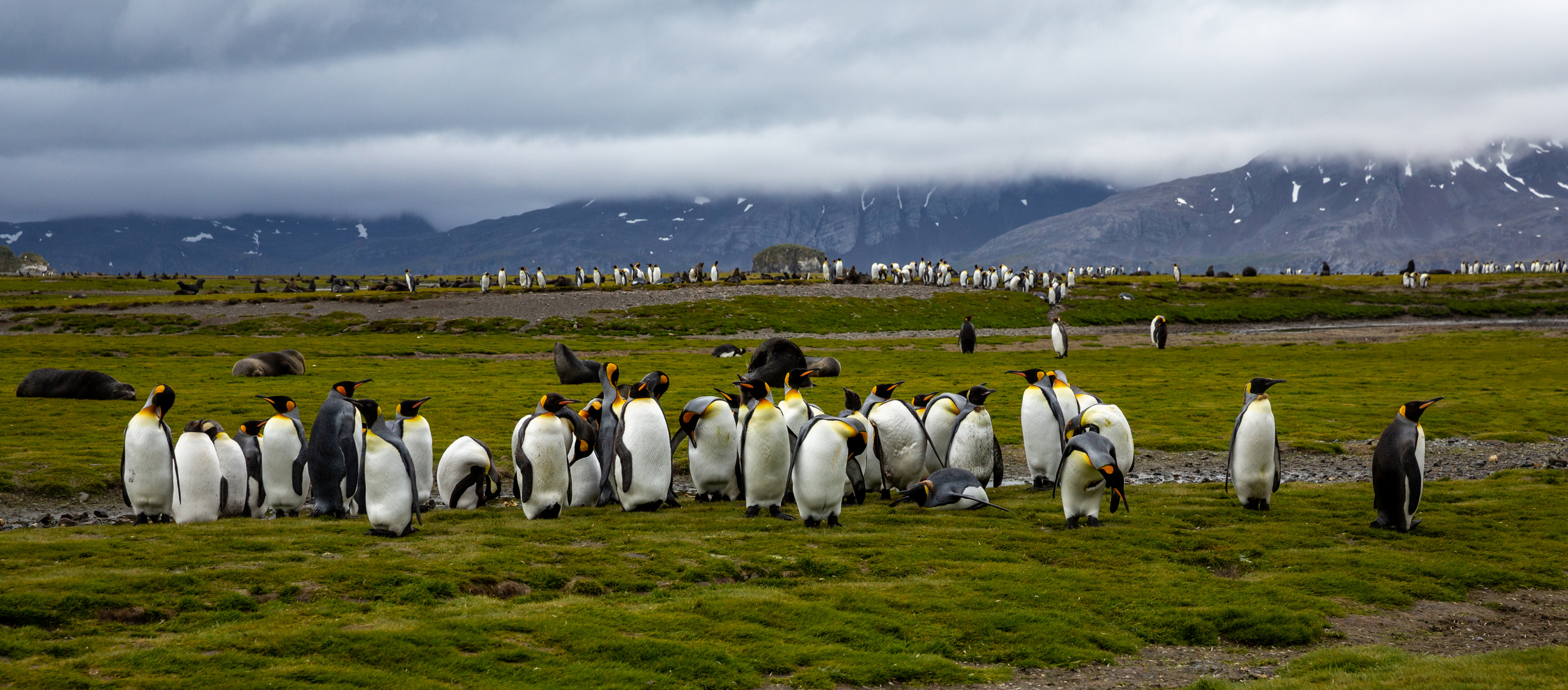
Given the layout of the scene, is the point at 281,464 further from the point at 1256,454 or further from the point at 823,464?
the point at 1256,454

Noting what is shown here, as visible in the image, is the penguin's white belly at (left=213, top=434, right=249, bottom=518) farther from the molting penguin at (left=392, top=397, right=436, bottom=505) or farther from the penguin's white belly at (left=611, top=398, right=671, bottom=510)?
the penguin's white belly at (left=611, top=398, right=671, bottom=510)

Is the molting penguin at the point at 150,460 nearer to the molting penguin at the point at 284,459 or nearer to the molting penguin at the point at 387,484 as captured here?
the molting penguin at the point at 284,459

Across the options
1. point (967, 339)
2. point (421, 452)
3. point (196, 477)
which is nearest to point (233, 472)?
point (196, 477)

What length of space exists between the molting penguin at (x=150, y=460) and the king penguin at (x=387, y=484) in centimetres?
262

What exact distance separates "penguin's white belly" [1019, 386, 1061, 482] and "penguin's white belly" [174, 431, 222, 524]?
32.3 feet

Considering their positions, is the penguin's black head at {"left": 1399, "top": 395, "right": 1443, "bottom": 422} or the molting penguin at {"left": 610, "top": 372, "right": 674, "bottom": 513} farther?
the molting penguin at {"left": 610, "top": 372, "right": 674, "bottom": 513}

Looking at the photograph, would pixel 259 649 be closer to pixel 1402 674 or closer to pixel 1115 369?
pixel 1402 674

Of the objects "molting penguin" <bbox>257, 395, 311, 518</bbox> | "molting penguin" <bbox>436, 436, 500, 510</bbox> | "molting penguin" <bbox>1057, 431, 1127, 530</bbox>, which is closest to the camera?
"molting penguin" <bbox>1057, 431, 1127, 530</bbox>

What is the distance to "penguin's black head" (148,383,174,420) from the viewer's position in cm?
1059

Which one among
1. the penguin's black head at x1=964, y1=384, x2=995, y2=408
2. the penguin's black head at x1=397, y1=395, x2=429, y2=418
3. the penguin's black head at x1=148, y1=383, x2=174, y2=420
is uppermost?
the penguin's black head at x1=148, y1=383, x2=174, y2=420

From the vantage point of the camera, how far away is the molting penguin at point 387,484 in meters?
9.66

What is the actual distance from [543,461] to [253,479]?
3887 millimetres

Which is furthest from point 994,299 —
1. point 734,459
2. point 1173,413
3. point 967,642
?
point 967,642

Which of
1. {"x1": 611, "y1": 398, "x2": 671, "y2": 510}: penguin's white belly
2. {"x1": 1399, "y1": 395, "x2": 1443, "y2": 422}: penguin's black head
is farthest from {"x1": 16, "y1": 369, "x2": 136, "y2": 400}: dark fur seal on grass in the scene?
{"x1": 1399, "y1": 395, "x2": 1443, "y2": 422}: penguin's black head
